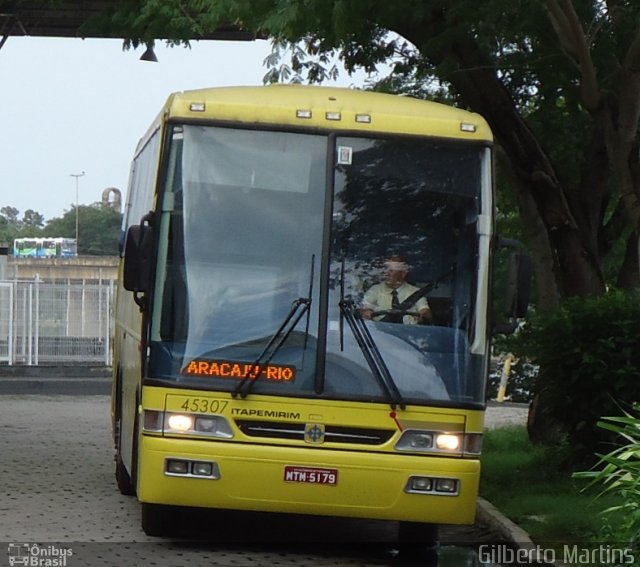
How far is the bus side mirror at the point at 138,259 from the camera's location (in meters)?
10.5

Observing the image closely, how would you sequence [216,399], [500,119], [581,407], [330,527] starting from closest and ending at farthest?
1. [216,399]
2. [330,527]
3. [581,407]
4. [500,119]

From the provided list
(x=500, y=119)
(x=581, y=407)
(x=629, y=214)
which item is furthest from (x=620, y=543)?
(x=500, y=119)

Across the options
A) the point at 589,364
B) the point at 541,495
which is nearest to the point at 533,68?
the point at 589,364

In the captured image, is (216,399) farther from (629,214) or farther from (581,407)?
(629,214)

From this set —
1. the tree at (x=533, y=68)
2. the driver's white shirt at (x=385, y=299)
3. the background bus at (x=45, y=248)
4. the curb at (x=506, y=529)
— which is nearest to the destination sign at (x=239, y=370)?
the driver's white shirt at (x=385, y=299)

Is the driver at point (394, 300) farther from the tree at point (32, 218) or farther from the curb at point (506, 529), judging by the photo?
the tree at point (32, 218)

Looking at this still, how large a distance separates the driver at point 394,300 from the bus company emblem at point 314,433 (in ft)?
2.76

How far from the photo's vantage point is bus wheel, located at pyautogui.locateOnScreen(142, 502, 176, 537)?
36.5ft

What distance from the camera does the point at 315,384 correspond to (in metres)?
10.5

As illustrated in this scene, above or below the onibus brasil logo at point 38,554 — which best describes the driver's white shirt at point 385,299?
above

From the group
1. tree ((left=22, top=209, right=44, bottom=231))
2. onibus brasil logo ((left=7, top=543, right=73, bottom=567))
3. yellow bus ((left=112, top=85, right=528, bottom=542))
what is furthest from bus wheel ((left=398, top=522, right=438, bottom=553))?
tree ((left=22, top=209, right=44, bottom=231))

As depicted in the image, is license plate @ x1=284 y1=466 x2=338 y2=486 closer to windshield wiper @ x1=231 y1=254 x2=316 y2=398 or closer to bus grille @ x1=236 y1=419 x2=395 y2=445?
bus grille @ x1=236 y1=419 x2=395 y2=445

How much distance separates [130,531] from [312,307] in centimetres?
242

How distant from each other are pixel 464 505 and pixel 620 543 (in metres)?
2.04
